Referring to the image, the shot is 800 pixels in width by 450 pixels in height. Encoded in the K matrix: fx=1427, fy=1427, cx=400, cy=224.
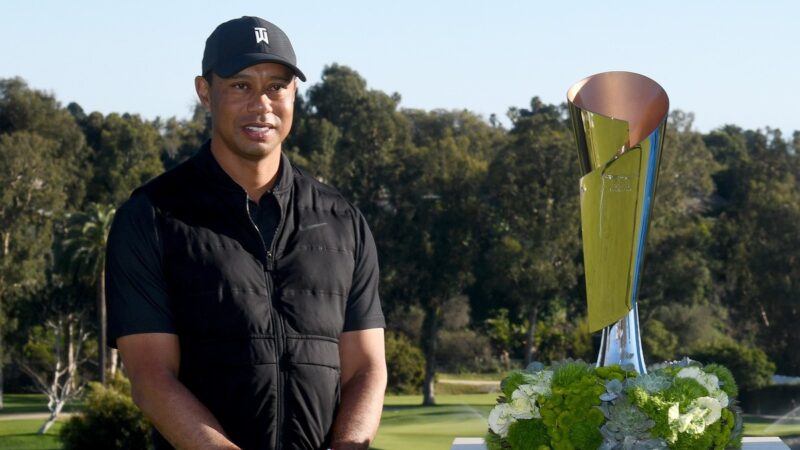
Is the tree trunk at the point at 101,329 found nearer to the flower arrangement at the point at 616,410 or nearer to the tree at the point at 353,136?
the tree at the point at 353,136

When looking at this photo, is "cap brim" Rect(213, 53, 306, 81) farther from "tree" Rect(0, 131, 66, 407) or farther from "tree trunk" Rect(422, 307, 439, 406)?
"tree" Rect(0, 131, 66, 407)

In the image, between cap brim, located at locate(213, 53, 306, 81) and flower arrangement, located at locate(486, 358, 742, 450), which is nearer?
cap brim, located at locate(213, 53, 306, 81)

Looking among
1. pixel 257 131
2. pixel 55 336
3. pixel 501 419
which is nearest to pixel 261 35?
pixel 257 131

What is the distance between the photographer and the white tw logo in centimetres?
263

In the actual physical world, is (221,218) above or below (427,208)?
below

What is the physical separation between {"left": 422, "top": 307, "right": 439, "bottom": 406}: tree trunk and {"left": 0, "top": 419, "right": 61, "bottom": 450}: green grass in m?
9.39

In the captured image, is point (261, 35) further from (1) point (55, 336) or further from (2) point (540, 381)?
(1) point (55, 336)

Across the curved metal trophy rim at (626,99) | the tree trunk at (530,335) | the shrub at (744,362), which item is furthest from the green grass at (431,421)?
the curved metal trophy rim at (626,99)

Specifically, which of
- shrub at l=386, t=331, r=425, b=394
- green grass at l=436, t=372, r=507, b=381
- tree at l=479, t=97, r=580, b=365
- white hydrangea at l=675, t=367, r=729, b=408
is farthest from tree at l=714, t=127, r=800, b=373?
white hydrangea at l=675, t=367, r=729, b=408

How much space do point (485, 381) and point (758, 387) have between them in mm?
8102

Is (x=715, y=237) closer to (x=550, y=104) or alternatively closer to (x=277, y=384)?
(x=550, y=104)

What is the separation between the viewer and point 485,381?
3866 centimetres

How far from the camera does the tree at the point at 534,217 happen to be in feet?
124

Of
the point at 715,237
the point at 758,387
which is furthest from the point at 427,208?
the point at 758,387
